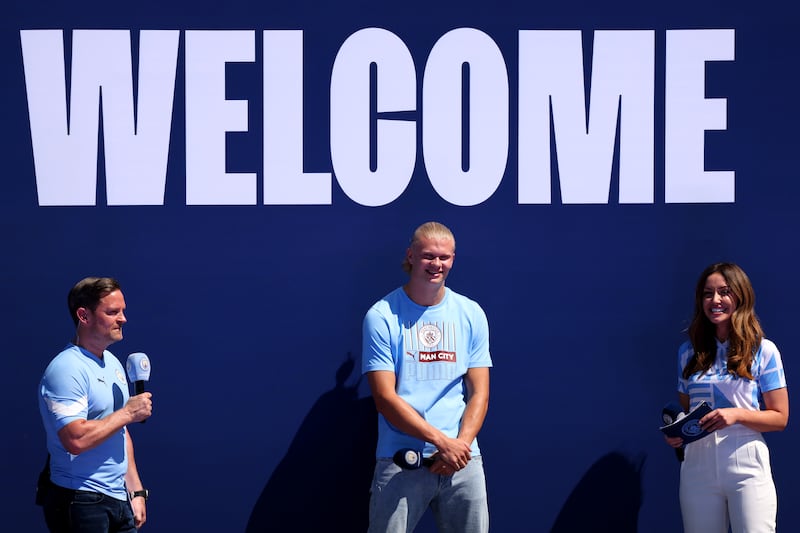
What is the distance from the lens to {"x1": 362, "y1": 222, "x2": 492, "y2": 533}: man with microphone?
3.61 metres

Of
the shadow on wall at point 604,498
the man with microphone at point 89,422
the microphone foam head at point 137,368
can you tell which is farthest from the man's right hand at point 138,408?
the shadow on wall at point 604,498

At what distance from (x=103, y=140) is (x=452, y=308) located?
1848 mm

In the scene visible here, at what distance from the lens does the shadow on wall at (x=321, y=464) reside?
13.9ft

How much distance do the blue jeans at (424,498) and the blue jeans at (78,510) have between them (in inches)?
41.1

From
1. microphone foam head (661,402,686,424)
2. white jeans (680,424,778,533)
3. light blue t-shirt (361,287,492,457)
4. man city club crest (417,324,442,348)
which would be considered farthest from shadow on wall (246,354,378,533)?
white jeans (680,424,778,533)

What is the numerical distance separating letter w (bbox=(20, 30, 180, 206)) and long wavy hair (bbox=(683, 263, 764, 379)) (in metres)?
2.51

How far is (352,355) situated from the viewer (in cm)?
423

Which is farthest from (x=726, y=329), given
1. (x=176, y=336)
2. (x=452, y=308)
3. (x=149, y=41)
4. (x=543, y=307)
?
(x=149, y=41)

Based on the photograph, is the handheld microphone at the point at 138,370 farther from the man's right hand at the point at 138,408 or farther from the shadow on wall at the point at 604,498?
the shadow on wall at the point at 604,498

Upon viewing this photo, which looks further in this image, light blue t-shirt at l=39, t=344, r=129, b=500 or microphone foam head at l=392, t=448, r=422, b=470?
microphone foam head at l=392, t=448, r=422, b=470

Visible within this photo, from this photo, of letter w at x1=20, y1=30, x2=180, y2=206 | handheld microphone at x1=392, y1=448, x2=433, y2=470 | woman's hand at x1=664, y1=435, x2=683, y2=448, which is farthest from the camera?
letter w at x1=20, y1=30, x2=180, y2=206

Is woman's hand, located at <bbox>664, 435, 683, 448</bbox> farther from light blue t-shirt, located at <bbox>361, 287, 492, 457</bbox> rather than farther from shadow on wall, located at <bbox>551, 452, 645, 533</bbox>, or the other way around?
light blue t-shirt, located at <bbox>361, 287, 492, 457</bbox>

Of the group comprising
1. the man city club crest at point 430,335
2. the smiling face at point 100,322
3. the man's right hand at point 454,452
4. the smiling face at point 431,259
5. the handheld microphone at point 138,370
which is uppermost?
the smiling face at point 431,259

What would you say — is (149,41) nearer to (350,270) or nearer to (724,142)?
(350,270)
